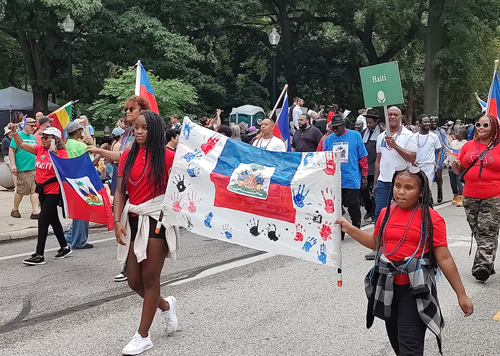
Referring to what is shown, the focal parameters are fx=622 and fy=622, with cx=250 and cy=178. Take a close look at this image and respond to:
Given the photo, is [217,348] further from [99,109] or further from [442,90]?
[442,90]

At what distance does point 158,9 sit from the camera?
26812 millimetres

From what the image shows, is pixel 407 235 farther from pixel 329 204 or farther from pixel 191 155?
pixel 191 155

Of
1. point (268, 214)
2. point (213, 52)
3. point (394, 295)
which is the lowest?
point (394, 295)

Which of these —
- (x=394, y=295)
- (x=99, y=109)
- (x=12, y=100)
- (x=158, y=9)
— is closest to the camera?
(x=394, y=295)

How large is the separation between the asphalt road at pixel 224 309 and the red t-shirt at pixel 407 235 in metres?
1.23

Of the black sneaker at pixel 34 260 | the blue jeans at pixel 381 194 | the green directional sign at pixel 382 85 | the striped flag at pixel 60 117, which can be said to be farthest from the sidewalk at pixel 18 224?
the green directional sign at pixel 382 85

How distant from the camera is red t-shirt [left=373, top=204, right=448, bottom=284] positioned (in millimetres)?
3580

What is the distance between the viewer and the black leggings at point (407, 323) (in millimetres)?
3471

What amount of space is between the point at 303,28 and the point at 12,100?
652 inches

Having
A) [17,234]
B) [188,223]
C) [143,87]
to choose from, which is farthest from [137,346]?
[17,234]

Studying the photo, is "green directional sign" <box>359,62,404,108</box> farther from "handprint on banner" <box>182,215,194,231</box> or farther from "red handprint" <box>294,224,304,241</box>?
"handprint on banner" <box>182,215,194,231</box>

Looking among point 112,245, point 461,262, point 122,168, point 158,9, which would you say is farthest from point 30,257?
point 158,9

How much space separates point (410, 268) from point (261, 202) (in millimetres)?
1276

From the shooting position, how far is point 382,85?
6.47m
